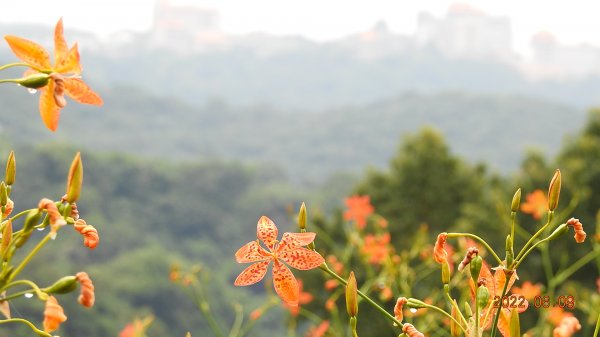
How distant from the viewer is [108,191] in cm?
3825

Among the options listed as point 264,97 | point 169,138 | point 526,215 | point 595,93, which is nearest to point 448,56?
point 595,93

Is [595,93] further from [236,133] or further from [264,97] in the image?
[236,133]

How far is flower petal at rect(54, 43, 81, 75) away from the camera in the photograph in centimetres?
69

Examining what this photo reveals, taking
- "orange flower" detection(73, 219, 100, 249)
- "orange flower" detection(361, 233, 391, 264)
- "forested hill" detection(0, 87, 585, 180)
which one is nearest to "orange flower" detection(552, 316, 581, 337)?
"orange flower" detection(73, 219, 100, 249)

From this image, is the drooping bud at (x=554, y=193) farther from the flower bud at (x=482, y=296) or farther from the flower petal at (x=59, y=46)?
the flower petal at (x=59, y=46)

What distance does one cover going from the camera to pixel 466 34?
4355 inches

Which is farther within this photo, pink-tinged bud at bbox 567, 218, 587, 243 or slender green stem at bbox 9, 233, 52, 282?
pink-tinged bud at bbox 567, 218, 587, 243

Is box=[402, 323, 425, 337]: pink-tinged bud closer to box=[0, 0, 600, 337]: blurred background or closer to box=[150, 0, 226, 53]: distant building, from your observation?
box=[0, 0, 600, 337]: blurred background

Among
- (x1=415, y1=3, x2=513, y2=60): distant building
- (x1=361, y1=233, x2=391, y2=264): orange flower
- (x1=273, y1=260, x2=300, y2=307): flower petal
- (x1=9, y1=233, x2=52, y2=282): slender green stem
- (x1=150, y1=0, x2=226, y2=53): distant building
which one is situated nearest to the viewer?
(x1=9, y1=233, x2=52, y2=282): slender green stem

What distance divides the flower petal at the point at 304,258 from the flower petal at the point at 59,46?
0.82 feet

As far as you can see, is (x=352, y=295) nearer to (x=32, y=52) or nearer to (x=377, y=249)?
(x=32, y=52)

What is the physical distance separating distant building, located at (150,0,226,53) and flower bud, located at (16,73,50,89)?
104m

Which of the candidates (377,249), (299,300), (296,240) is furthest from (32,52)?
(377,249)

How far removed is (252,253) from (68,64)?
0.23 metres
